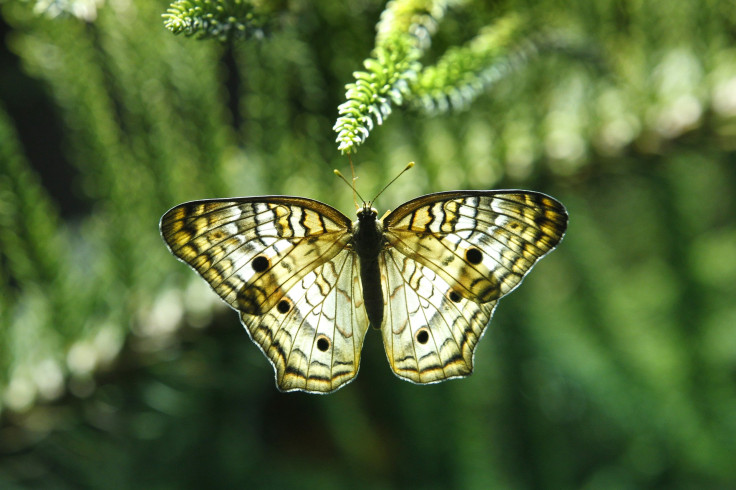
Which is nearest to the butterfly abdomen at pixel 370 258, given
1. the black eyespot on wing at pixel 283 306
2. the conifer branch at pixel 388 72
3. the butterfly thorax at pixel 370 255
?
the butterfly thorax at pixel 370 255

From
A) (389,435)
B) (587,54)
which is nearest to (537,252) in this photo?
(587,54)

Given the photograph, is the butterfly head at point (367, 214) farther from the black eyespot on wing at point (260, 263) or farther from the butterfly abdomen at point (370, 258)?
the black eyespot on wing at point (260, 263)

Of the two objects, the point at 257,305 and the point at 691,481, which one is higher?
the point at 257,305

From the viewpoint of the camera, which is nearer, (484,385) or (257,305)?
(257,305)

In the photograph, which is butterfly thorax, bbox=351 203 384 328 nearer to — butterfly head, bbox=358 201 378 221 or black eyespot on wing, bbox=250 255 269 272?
butterfly head, bbox=358 201 378 221

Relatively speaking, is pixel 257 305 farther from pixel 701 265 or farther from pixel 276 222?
pixel 701 265

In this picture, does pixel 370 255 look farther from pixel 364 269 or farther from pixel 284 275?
pixel 284 275

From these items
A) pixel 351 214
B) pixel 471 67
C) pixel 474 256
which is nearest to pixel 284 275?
pixel 351 214
